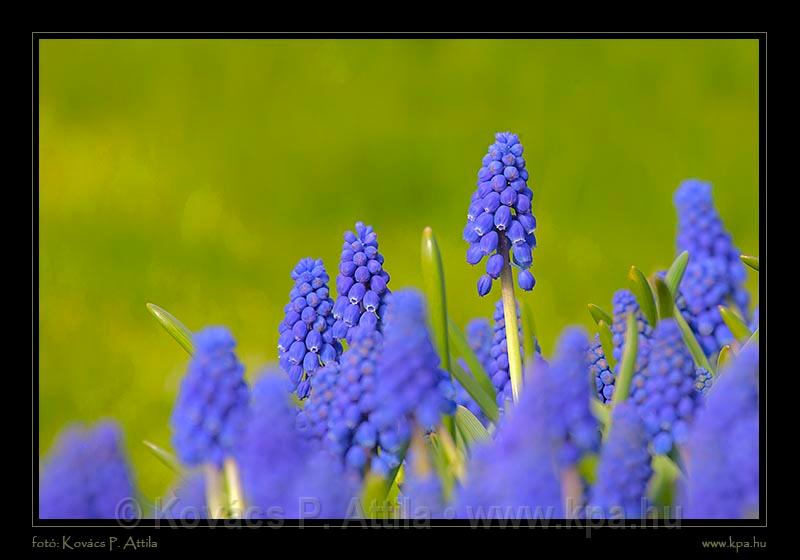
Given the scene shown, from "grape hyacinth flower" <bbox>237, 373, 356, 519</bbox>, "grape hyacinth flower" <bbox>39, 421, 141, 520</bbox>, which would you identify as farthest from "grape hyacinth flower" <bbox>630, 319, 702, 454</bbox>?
"grape hyacinth flower" <bbox>39, 421, 141, 520</bbox>

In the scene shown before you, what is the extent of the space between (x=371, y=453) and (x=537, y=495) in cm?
37

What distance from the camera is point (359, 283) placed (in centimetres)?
205

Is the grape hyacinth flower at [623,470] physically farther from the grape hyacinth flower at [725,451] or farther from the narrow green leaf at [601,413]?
the narrow green leaf at [601,413]

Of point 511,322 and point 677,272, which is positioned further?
point 677,272

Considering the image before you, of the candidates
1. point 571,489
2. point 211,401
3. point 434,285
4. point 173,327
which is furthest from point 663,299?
point 211,401

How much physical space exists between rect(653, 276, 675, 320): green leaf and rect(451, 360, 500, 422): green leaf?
39 cm

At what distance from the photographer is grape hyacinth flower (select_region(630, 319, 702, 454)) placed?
5.98 feet

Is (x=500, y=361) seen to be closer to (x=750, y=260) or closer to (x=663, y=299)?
(x=663, y=299)

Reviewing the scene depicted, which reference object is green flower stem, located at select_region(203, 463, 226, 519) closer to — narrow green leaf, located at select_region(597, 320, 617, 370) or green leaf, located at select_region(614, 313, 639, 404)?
green leaf, located at select_region(614, 313, 639, 404)

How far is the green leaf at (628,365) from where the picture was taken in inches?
79.4

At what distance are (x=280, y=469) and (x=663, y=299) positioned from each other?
3.39 feet

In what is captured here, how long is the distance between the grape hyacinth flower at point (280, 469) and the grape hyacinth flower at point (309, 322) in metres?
0.48

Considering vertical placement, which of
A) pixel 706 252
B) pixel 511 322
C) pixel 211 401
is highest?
pixel 706 252
